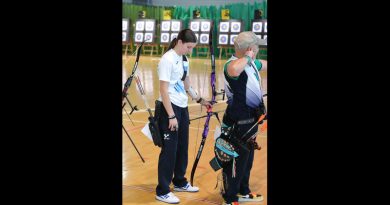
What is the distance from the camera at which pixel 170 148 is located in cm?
224

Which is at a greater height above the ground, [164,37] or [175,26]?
[175,26]

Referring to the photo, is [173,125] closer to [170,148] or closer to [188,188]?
[170,148]

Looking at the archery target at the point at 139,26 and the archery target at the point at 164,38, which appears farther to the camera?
the archery target at the point at 139,26

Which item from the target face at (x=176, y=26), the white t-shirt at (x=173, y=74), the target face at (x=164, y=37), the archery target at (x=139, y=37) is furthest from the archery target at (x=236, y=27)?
the white t-shirt at (x=173, y=74)

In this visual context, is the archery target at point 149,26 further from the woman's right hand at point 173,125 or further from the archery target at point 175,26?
the woman's right hand at point 173,125

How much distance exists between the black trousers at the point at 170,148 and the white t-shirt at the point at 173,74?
46 mm

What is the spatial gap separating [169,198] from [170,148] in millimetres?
255

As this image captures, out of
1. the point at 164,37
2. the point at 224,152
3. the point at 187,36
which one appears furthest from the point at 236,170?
the point at 164,37

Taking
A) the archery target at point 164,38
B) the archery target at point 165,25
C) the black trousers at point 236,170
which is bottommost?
the black trousers at point 236,170

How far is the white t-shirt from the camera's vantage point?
2100mm

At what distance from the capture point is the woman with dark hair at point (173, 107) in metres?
2.10

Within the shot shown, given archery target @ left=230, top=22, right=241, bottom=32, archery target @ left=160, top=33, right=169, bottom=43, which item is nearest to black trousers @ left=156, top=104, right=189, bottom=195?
archery target @ left=230, top=22, right=241, bottom=32
